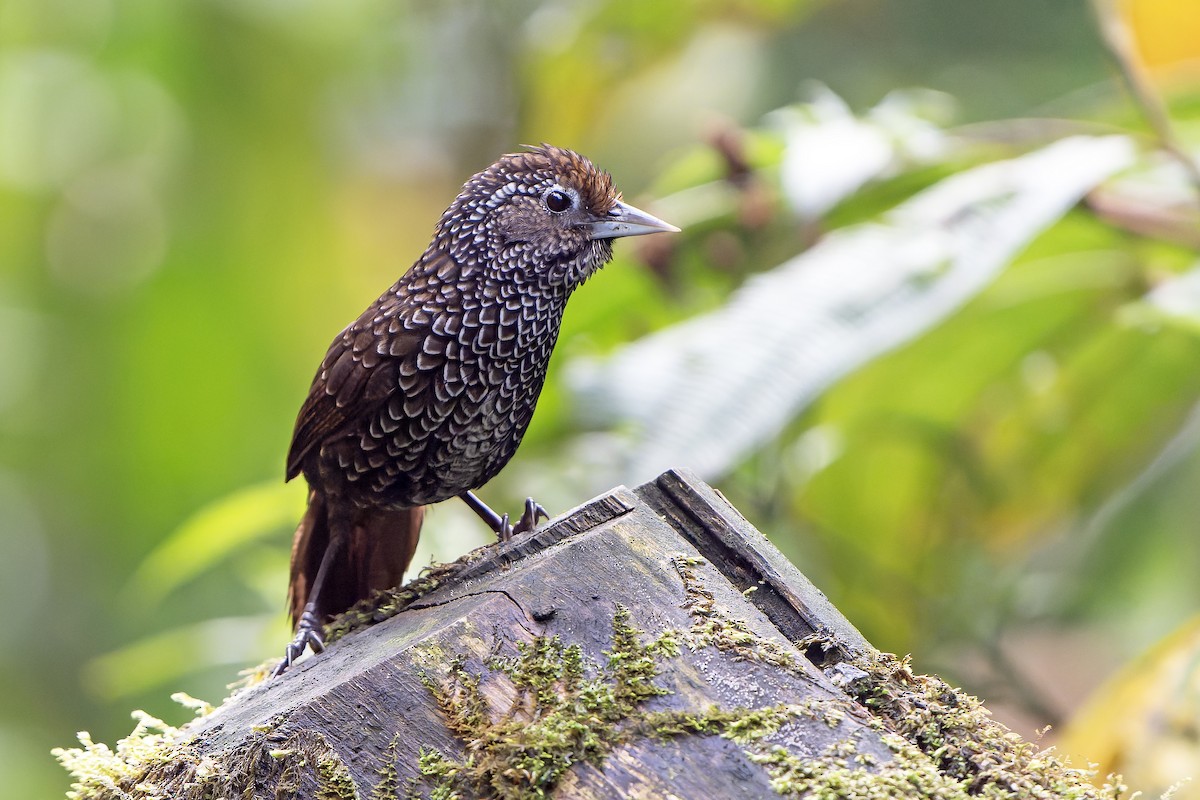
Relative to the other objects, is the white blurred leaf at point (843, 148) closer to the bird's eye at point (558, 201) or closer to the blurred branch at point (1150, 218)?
the blurred branch at point (1150, 218)

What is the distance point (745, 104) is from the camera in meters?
7.04

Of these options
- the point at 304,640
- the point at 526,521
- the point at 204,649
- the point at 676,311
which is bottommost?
the point at 526,521

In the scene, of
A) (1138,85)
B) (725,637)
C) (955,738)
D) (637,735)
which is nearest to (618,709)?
(637,735)

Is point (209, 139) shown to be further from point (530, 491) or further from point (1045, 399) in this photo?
point (1045, 399)

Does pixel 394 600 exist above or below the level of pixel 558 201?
below

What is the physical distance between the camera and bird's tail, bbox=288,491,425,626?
9.03ft

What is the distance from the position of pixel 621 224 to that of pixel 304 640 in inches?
43.5

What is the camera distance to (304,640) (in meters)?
2.49

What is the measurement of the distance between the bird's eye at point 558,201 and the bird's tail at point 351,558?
0.78 m

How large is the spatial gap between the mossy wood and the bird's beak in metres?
0.85

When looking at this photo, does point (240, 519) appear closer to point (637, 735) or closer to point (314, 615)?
point (314, 615)

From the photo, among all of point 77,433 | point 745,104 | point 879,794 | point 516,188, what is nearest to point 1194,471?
point 516,188

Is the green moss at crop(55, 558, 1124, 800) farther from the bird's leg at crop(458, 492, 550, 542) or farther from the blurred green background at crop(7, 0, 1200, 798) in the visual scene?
the blurred green background at crop(7, 0, 1200, 798)

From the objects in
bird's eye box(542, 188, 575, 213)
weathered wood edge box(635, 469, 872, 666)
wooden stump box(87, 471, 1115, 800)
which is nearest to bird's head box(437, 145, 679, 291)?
bird's eye box(542, 188, 575, 213)
